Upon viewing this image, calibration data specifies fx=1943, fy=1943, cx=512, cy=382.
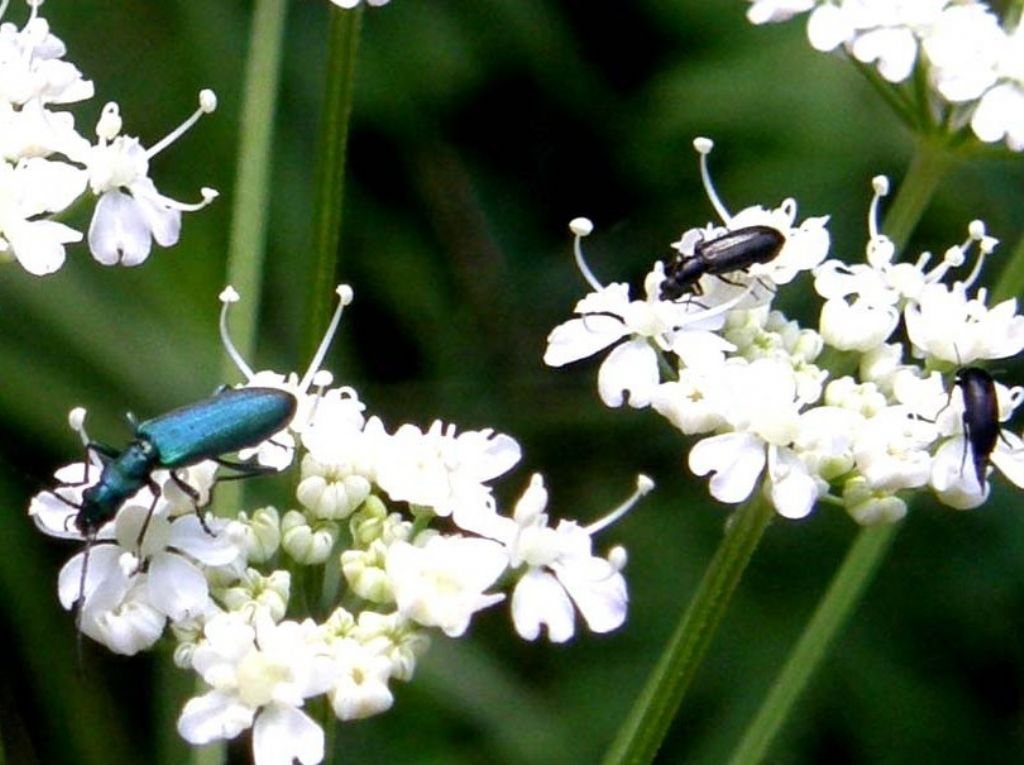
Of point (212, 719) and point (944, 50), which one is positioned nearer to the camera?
point (212, 719)

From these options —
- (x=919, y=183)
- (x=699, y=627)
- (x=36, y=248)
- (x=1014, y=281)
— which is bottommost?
(x=699, y=627)

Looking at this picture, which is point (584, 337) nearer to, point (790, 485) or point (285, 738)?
point (790, 485)

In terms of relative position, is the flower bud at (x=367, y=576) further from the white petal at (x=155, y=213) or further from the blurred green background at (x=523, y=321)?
the blurred green background at (x=523, y=321)

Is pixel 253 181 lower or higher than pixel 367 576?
higher

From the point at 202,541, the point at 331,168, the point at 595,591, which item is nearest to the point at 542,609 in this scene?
the point at 595,591

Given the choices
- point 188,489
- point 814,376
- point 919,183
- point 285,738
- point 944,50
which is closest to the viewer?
point 285,738

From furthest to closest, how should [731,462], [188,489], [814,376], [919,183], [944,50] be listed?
1. [919,183]
2. [944,50]
3. [814,376]
4. [731,462]
5. [188,489]
